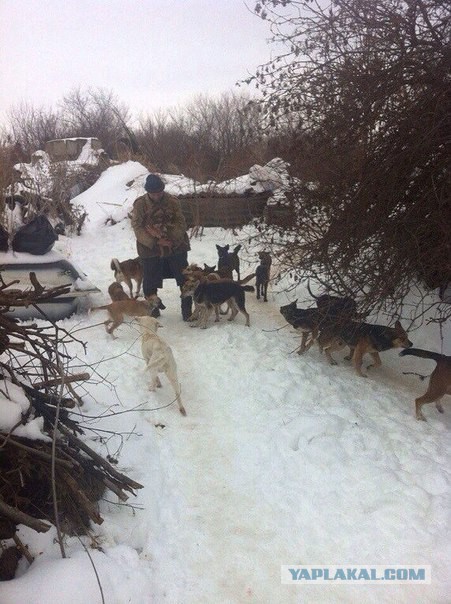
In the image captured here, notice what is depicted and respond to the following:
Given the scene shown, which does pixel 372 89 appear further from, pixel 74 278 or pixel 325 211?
pixel 74 278

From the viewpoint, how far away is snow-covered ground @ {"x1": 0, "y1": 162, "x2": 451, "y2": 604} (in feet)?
9.52

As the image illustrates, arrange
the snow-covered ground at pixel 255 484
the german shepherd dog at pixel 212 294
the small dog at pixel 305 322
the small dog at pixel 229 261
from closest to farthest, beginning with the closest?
the snow-covered ground at pixel 255 484 < the small dog at pixel 305 322 < the german shepherd dog at pixel 212 294 < the small dog at pixel 229 261

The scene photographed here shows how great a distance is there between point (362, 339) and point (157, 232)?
12.2 feet

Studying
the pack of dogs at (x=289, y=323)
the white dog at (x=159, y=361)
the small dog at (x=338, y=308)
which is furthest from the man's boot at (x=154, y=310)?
the small dog at (x=338, y=308)

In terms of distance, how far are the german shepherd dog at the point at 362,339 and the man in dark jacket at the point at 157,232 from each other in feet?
8.73

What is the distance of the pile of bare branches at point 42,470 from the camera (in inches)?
106

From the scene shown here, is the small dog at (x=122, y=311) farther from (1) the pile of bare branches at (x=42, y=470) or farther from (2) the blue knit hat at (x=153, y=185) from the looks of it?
(1) the pile of bare branches at (x=42, y=470)

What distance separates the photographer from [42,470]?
10.0 ft

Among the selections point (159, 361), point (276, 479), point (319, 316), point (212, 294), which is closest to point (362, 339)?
point (319, 316)

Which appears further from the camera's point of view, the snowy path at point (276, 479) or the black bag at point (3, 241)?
the black bag at point (3, 241)

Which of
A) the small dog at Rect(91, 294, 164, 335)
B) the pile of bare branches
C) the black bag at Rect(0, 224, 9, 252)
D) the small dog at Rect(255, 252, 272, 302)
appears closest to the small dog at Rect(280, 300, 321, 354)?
the small dog at Rect(255, 252, 272, 302)

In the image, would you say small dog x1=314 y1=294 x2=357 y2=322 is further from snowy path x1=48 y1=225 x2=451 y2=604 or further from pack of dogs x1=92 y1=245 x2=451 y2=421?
snowy path x1=48 y1=225 x2=451 y2=604

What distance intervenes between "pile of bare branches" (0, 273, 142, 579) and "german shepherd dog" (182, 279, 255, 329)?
384cm

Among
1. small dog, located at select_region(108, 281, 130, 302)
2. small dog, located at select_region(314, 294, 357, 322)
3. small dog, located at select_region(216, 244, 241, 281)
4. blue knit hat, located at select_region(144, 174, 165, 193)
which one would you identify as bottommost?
small dog, located at select_region(108, 281, 130, 302)
